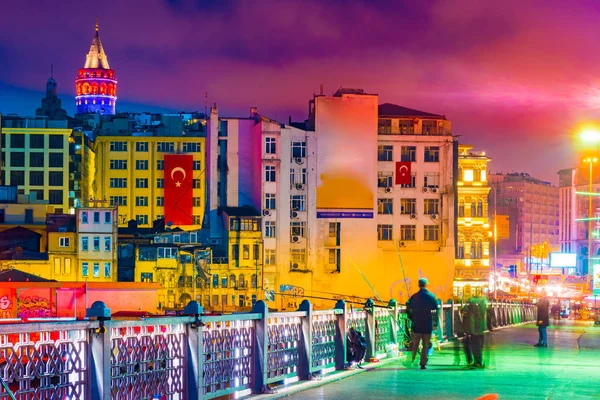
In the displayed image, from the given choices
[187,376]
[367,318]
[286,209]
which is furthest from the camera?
[286,209]

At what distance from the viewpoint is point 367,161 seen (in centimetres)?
10275

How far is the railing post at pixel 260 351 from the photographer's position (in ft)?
52.2

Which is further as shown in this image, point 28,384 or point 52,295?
point 52,295

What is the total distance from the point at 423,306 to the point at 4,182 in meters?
107

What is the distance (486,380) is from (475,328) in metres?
3.53

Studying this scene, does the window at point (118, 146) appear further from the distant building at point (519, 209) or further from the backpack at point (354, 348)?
the backpack at point (354, 348)

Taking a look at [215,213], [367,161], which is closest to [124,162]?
[215,213]

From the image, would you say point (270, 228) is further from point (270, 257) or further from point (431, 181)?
point (431, 181)

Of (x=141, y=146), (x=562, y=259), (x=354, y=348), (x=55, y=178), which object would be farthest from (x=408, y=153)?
(x=354, y=348)

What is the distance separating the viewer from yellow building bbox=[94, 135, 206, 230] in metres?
123

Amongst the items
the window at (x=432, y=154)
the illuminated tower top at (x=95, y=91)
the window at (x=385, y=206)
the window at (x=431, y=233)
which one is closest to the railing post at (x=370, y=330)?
the window at (x=431, y=233)

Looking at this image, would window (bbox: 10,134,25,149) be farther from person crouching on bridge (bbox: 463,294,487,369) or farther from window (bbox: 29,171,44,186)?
person crouching on bridge (bbox: 463,294,487,369)

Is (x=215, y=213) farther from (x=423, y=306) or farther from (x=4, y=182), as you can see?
(x=423, y=306)

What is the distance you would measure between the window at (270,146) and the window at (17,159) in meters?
36.2
